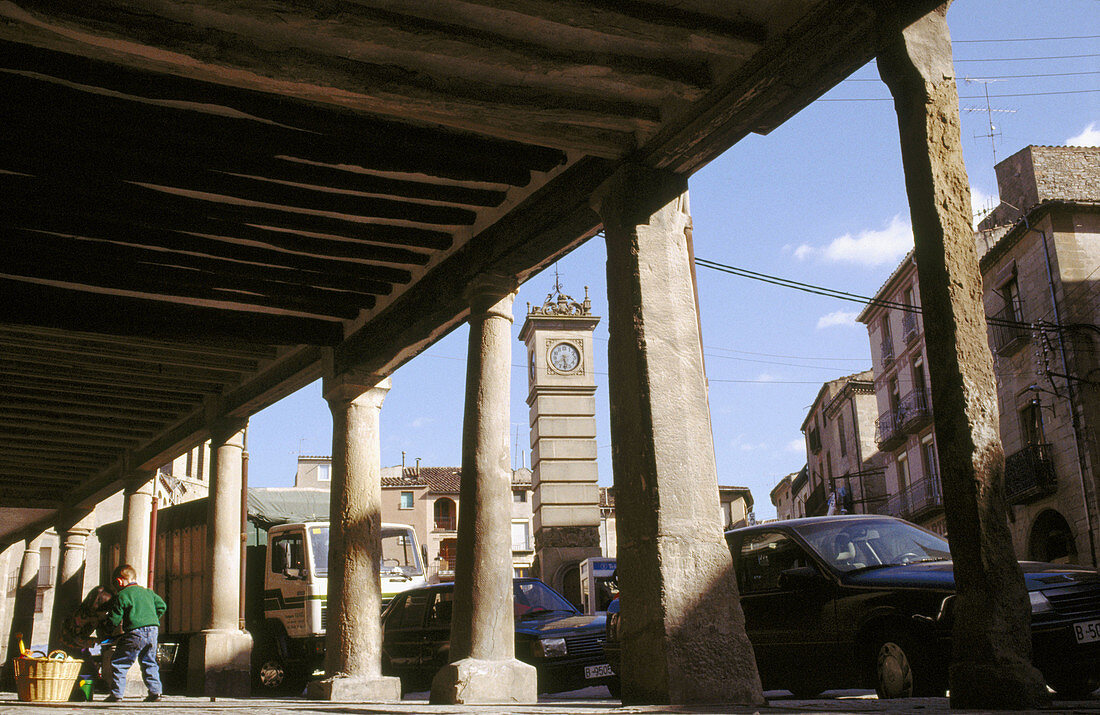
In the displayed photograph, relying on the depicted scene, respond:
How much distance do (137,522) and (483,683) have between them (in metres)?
9.61

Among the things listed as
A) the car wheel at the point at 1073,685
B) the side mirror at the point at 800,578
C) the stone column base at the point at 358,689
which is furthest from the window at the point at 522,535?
the car wheel at the point at 1073,685

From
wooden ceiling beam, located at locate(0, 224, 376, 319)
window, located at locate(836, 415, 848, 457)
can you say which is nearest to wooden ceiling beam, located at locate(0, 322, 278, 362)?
wooden ceiling beam, located at locate(0, 224, 376, 319)

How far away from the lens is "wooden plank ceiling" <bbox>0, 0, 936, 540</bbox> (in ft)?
16.0

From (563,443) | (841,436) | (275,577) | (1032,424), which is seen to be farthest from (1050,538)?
(275,577)

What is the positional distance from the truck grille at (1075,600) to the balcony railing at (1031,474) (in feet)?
57.8

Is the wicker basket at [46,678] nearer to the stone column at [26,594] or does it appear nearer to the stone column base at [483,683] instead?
the stone column base at [483,683]

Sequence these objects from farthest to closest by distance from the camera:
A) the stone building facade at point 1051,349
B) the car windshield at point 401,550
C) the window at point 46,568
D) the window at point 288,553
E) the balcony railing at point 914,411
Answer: the window at point 46,568, the balcony railing at point 914,411, the stone building facade at point 1051,349, the car windshield at point 401,550, the window at point 288,553

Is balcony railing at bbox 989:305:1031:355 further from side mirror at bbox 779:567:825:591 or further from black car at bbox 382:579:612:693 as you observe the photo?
side mirror at bbox 779:567:825:591

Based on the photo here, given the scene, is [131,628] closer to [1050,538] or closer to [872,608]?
[872,608]

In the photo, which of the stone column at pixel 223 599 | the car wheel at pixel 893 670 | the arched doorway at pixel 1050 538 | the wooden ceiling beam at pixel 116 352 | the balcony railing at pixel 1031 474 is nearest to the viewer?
the car wheel at pixel 893 670

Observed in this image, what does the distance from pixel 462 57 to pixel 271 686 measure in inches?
394

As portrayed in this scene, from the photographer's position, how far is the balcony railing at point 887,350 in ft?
109

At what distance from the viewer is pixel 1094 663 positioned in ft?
17.8

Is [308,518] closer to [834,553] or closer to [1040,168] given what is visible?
[834,553]
